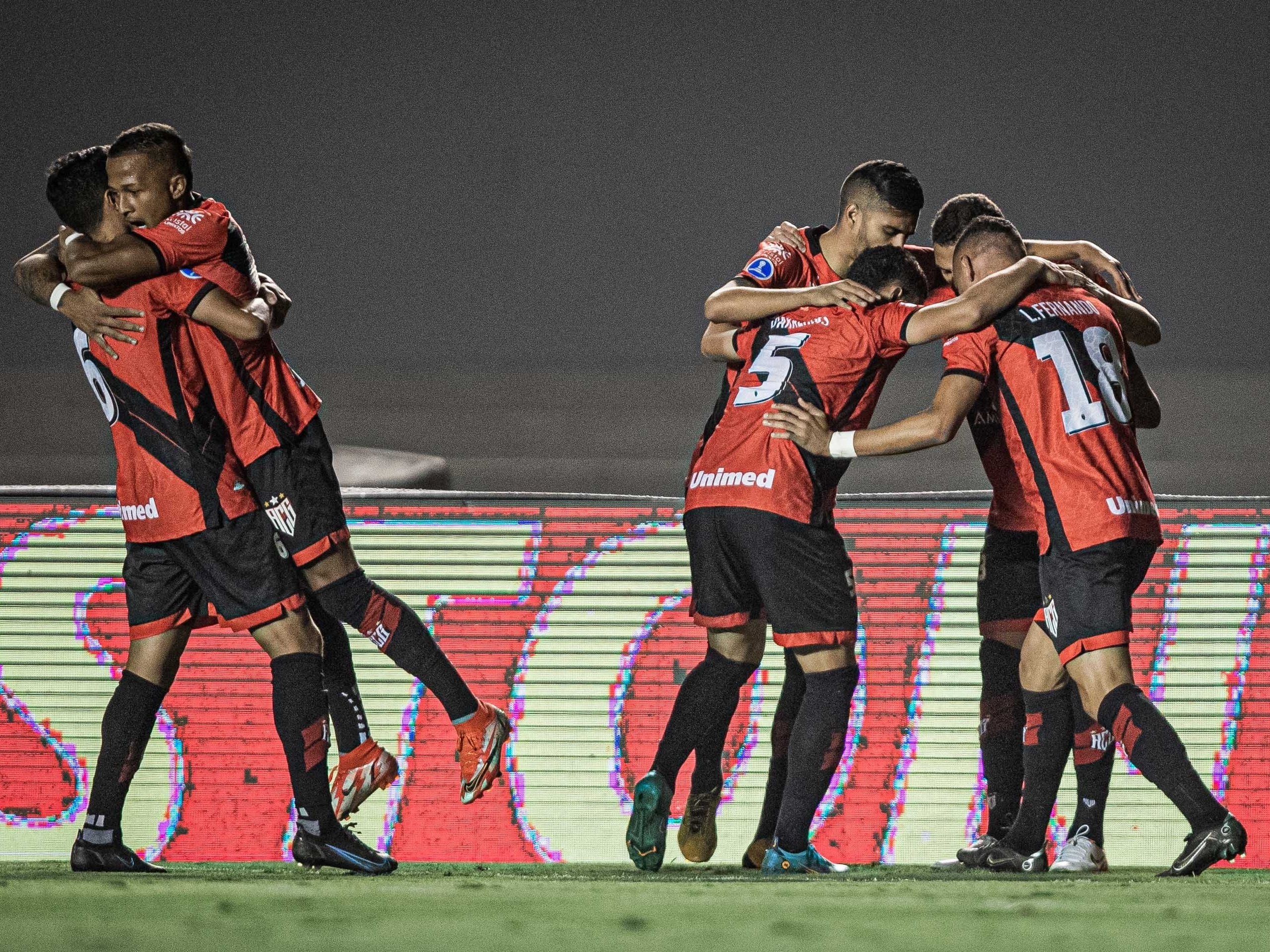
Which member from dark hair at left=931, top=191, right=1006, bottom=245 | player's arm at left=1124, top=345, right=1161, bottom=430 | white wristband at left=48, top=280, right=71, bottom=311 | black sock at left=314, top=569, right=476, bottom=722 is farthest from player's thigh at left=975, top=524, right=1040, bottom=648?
white wristband at left=48, top=280, right=71, bottom=311

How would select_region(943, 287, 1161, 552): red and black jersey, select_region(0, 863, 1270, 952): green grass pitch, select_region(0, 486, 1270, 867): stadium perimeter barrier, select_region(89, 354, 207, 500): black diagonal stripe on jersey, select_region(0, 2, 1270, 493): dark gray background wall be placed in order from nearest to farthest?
1. select_region(0, 863, 1270, 952): green grass pitch
2. select_region(943, 287, 1161, 552): red and black jersey
3. select_region(89, 354, 207, 500): black diagonal stripe on jersey
4. select_region(0, 486, 1270, 867): stadium perimeter barrier
5. select_region(0, 2, 1270, 493): dark gray background wall

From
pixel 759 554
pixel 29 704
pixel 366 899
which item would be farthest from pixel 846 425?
pixel 29 704

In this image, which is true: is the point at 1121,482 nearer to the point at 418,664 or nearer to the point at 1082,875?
the point at 1082,875

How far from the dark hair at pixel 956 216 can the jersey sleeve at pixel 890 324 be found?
523mm

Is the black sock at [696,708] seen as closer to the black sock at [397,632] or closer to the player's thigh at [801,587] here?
the player's thigh at [801,587]

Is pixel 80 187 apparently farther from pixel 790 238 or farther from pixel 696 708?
pixel 696 708

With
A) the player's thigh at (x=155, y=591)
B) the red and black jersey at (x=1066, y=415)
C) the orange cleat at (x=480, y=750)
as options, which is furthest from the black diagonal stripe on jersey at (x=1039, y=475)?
the player's thigh at (x=155, y=591)

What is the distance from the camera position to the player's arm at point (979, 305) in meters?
3.47

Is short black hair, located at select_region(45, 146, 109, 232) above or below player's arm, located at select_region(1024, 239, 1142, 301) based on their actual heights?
below

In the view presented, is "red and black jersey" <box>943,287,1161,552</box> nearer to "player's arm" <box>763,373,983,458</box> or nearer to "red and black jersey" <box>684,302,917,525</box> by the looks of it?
"player's arm" <box>763,373,983,458</box>

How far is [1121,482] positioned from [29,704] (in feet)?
12.0

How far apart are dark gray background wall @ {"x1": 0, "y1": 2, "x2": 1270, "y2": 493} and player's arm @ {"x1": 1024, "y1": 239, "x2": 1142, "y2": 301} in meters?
4.01

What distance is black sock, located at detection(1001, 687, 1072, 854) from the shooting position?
3.70m

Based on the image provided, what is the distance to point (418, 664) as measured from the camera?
3723 mm
